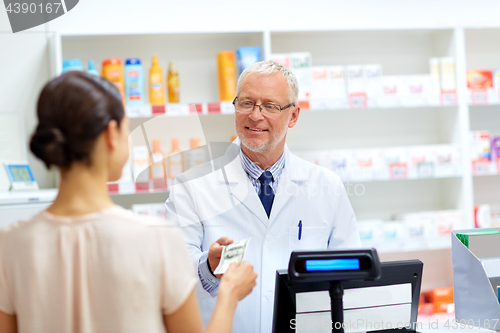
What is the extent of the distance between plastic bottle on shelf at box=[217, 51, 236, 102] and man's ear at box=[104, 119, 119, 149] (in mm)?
1946

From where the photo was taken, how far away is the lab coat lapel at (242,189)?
167 centimetres

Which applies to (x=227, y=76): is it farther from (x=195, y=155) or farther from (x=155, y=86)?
(x=195, y=155)

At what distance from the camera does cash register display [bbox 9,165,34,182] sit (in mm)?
2531

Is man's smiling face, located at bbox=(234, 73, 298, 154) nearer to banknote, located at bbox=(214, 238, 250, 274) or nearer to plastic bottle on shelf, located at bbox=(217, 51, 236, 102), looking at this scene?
banknote, located at bbox=(214, 238, 250, 274)

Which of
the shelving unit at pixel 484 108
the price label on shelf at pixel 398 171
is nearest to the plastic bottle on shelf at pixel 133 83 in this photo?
the price label on shelf at pixel 398 171

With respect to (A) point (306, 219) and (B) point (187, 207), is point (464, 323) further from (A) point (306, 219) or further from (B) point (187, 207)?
(B) point (187, 207)

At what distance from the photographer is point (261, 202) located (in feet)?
5.61

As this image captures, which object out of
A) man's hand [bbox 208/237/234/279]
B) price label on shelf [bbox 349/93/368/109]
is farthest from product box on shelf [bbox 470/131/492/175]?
man's hand [bbox 208/237/234/279]

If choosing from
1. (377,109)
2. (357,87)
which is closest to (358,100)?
(357,87)

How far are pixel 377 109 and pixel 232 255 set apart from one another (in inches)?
97.3

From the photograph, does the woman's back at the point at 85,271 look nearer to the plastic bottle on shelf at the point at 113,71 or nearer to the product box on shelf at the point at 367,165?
the plastic bottle on shelf at the point at 113,71

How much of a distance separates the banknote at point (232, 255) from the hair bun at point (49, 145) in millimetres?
419

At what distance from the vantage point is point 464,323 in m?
1.44

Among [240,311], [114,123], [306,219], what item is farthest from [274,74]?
[114,123]
